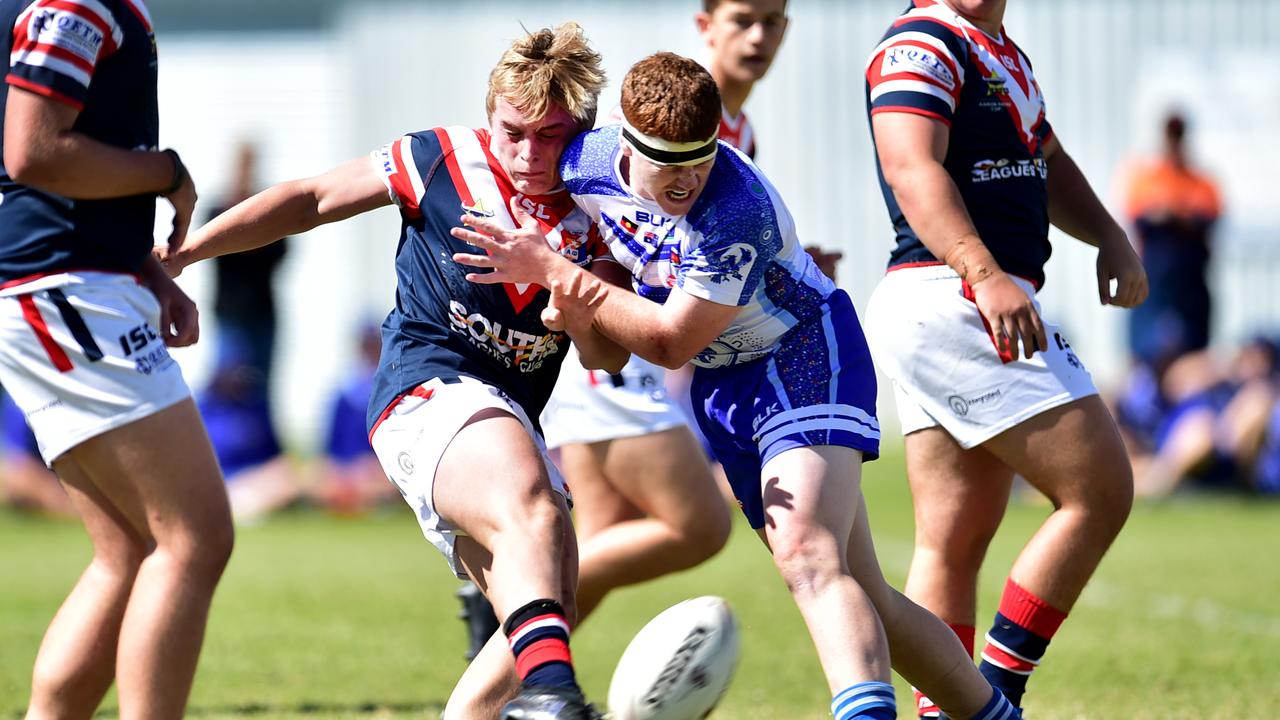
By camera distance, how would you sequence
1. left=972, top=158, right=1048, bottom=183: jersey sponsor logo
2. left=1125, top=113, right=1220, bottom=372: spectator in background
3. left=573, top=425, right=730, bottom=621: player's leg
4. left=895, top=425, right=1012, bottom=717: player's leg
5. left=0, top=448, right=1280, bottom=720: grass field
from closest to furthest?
left=972, top=158, right=1048, bottom=183: jersey sponsor logo
left=895, top=425, right=1012, bottom=717: player's leg
left=573, top=425, right=730, bottom=621: player's leg
left=0, top=448, right=1280, bottom=720: grass field
left=1125, top=113, right=1220, bottom=372: spectator in background

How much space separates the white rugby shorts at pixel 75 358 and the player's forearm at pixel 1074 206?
2738 millimetres

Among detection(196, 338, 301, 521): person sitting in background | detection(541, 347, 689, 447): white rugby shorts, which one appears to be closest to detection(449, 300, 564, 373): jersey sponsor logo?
detection(541, 347, 689, 447): white rugby shorts

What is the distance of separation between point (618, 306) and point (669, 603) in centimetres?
491

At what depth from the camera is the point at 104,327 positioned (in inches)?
145

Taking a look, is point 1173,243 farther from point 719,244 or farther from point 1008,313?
point 719,244

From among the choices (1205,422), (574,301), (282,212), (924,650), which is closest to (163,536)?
(282,212)

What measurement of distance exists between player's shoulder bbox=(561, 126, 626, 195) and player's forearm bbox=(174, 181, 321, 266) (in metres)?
0.70

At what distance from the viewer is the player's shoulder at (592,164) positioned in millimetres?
3996

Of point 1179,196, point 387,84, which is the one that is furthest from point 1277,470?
point 387,84

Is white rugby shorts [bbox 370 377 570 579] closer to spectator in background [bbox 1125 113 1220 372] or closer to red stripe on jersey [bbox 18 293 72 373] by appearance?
red stripe on jersey [bbox 18 293 72 373]

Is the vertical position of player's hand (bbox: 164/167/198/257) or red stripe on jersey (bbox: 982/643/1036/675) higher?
Answer: player's hand (bbox: 164/167/198/257)

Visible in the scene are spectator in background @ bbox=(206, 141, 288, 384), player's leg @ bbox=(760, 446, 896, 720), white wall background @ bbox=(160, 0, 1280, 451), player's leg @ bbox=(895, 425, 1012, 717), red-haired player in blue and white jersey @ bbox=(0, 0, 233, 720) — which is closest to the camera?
red-haired player in blue and white jersey @ bbox=(0, 0, 233, 720)

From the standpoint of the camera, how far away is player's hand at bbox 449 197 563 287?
3920 millimetres

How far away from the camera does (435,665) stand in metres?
6.62
